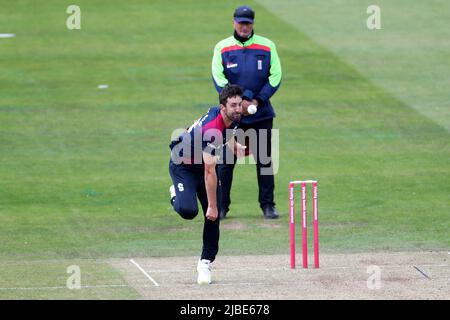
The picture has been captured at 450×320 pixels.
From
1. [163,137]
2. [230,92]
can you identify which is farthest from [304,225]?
[163,137]

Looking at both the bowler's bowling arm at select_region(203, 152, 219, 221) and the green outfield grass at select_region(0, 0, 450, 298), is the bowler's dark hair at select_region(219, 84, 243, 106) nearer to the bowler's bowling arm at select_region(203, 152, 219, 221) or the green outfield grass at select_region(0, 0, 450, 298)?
the bowler's bowling arm at select_region(203, 152, 219, 221)

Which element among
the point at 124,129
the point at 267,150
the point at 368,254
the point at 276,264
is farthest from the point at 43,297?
the point at 124,129

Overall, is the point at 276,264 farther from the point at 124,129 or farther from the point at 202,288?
the point at 124,129

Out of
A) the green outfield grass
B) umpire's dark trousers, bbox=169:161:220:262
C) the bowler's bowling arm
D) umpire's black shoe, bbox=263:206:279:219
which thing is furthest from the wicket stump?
umpire's black shoe, bbox=263:206:279:219

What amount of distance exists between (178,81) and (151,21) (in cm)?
437

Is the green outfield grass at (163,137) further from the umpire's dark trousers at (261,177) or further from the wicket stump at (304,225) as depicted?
the wicket stump at (304,225)

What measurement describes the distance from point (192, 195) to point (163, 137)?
26.7 ft

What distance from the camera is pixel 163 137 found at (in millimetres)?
20000

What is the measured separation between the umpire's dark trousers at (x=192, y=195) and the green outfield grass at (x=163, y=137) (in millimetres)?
1514

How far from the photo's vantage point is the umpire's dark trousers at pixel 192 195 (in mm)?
11758

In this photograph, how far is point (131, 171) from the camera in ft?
58.7

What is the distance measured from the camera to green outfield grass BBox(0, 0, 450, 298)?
1441 cm

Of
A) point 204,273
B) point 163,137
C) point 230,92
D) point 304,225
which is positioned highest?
point 230,92

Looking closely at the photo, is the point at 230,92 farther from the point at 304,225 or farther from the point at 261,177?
the point at 261,177
